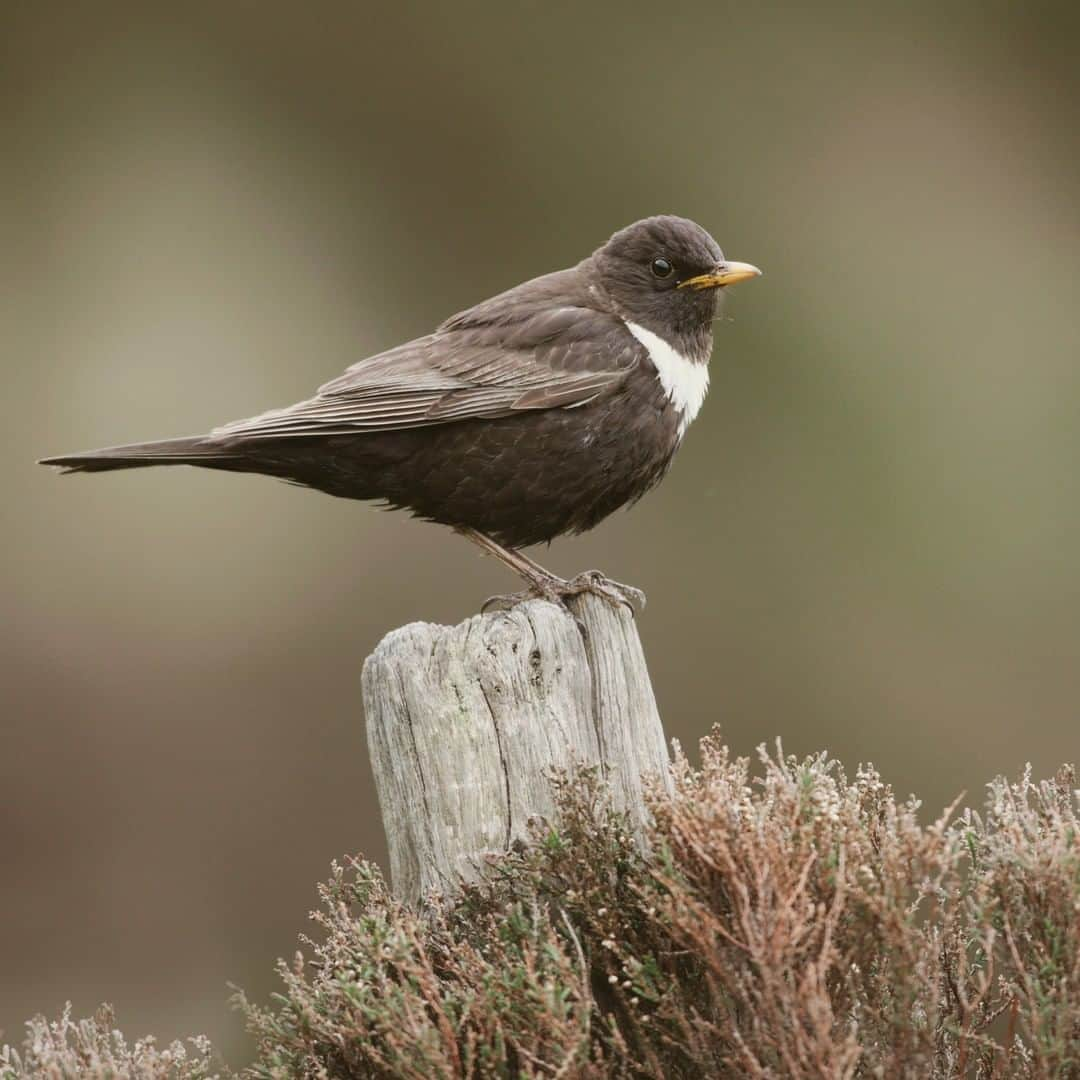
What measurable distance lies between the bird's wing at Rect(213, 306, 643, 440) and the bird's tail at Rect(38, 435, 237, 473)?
0.18ft

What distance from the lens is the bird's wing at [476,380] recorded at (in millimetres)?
3799

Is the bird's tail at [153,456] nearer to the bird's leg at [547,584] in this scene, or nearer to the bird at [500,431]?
the bird at [500,431]

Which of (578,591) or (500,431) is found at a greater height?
(500,431)

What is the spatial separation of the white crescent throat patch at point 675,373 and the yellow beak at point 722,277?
0.20 metres

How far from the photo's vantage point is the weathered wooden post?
288 cm

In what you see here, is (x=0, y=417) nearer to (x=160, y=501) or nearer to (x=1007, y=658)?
(x=160, y=501)

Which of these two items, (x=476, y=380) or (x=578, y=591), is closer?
(x=578, y=591)

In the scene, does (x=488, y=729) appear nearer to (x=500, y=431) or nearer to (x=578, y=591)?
(x=578, y=591)

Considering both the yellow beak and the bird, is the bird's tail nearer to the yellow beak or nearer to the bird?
the bird

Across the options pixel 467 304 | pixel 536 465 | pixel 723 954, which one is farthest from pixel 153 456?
pixel 467 304

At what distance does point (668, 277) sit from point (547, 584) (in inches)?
39.6

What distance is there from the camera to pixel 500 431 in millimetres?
3803

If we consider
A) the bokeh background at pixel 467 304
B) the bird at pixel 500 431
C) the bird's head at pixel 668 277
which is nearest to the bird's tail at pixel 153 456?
the bird at pixel 500 431

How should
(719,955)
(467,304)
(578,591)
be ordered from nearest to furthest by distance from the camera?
(719,955), (578,591), (467,304)
